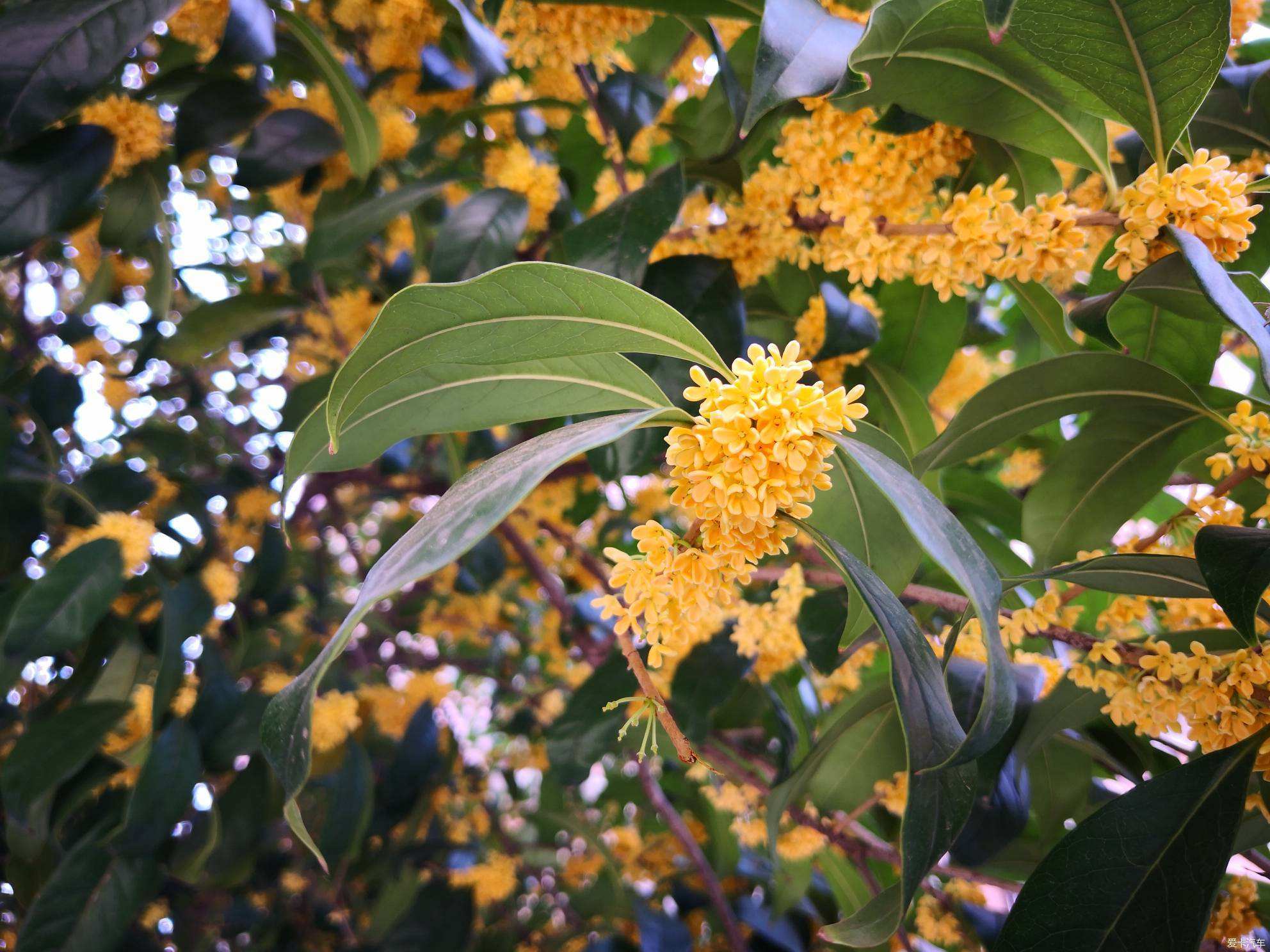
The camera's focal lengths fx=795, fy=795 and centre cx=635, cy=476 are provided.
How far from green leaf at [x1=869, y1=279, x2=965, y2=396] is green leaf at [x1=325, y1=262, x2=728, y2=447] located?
523mm

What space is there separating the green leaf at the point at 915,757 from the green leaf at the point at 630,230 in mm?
370

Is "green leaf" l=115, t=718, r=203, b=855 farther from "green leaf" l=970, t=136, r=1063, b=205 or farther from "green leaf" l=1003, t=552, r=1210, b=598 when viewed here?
"green leaf" l=970, t=136, r=1063, b=205

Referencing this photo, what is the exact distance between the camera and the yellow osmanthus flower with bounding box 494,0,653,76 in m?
0.86

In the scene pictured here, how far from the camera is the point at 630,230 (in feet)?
2.61

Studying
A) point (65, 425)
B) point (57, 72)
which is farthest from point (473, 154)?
point (65, 425)

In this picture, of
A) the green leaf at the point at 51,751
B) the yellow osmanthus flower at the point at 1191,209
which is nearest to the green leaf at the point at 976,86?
the yellow osmanthus flower at the point at 1191,209

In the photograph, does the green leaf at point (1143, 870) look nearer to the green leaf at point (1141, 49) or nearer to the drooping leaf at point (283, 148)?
the green leaf at point (1141, 49)

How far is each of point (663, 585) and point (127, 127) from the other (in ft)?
3.68

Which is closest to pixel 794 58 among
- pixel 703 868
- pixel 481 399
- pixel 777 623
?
pixel 481 399

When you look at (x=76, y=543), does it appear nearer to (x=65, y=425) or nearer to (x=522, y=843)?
(x=65, y=425)

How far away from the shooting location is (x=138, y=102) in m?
1.17

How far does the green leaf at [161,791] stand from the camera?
1.02 meters

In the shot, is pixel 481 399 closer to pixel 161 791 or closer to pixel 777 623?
pixel 777 623

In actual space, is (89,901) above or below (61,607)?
below
